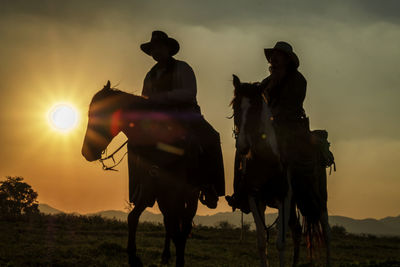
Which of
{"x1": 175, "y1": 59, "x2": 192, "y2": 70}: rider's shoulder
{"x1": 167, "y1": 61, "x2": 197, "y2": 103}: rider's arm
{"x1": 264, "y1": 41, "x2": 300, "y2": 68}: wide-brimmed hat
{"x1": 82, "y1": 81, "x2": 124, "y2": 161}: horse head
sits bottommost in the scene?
{"x1": 82, "y1": 81, "x2": 124, "y2": 161}: horse head

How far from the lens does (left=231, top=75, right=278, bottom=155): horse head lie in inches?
321

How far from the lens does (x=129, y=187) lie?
27.8 ft

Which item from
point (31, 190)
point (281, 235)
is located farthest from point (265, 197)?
point (31, 190)

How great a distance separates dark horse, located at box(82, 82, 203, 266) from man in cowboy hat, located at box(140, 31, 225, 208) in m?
0.29

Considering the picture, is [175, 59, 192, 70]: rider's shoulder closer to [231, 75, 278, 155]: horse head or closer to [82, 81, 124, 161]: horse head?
[231, 75, 278, 155]: horse head

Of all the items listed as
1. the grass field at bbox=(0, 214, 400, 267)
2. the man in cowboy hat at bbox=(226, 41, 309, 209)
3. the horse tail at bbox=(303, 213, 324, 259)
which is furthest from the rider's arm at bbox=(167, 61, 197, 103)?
the horse tail at bbox=(303, 213, 324, 259)

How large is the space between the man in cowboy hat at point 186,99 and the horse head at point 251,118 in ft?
2.53

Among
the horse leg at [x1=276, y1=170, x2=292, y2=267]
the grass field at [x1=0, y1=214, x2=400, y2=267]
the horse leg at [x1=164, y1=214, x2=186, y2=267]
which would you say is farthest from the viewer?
the grass field at [x1=0, y1=214, x2=400, y2=267]

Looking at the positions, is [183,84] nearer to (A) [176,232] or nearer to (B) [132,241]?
(A) [176,232]

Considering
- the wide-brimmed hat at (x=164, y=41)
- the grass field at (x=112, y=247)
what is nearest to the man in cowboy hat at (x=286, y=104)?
the wide-brimmed hat at (x=164, y=41)

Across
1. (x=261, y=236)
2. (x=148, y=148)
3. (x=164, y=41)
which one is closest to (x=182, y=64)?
(x=164, y=41)

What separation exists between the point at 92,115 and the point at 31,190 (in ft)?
249

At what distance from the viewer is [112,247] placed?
46.0 feet

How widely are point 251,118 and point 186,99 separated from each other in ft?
3.79
